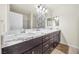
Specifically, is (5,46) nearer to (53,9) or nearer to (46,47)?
(46,47)

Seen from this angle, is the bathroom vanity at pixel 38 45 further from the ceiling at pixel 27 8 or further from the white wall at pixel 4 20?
the ceiling at pixel 27 8

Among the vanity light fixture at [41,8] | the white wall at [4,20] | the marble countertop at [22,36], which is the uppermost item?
the vanity light fixture at [41,8]

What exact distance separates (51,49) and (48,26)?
1.14ft

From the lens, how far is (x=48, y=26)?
64.0 inches

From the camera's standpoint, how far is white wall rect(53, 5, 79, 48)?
1.60 m

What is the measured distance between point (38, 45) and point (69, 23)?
558 mm

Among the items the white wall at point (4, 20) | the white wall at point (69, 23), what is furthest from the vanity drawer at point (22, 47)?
the white wall at point (69, 23)

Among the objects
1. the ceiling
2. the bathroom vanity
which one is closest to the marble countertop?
the bathroom vanity

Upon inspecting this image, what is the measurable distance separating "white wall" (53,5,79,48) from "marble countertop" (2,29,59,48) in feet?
0.58

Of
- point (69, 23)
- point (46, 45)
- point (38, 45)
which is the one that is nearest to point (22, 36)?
point (38, 45)

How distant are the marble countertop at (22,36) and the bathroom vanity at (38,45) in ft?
0.10

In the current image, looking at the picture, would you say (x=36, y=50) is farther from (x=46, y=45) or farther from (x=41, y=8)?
(x=41, y=8)

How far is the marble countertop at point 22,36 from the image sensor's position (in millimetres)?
1513

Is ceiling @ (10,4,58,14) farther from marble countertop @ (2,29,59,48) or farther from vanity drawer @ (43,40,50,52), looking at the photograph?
vanity drawer @ (43,40,50,52)
